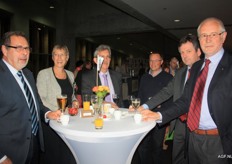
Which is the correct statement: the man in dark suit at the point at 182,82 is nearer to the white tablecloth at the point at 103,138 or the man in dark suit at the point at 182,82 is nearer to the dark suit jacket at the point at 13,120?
the white tablecloth at the point at 103,138

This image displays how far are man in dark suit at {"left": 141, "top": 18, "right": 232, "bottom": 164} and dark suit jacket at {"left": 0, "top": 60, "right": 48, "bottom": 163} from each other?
46.8 inches

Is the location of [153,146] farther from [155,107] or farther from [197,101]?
[197,101]

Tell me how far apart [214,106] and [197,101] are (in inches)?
7.9

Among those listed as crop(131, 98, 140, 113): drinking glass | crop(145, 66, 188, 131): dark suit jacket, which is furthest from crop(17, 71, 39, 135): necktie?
crop(145, 66, 188, 131): dark suit jacket

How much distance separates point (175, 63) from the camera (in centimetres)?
655

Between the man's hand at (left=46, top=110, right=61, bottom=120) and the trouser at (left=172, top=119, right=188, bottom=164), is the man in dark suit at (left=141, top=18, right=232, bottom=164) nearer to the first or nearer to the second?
the trouser at (left=172, top=119, right=188, bottom=164)

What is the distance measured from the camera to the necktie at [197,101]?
2.05 meters

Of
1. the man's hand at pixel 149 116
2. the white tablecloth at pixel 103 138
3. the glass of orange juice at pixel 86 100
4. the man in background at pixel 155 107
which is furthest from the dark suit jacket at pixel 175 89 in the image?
the glass of orange juice at pixel 86 100

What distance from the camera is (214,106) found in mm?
1888

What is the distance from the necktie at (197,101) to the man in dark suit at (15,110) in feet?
4.45

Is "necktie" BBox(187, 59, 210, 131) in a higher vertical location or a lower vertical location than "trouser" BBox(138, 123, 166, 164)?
higher

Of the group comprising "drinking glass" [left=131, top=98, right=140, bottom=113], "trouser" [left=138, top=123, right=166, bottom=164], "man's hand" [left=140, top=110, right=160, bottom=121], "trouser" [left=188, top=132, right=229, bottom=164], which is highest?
"drinking glass" [left=131, top=98, right=140, bottom=113]

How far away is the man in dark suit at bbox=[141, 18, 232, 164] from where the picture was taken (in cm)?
187

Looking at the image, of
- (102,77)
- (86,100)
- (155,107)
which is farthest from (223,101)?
(102,77)
